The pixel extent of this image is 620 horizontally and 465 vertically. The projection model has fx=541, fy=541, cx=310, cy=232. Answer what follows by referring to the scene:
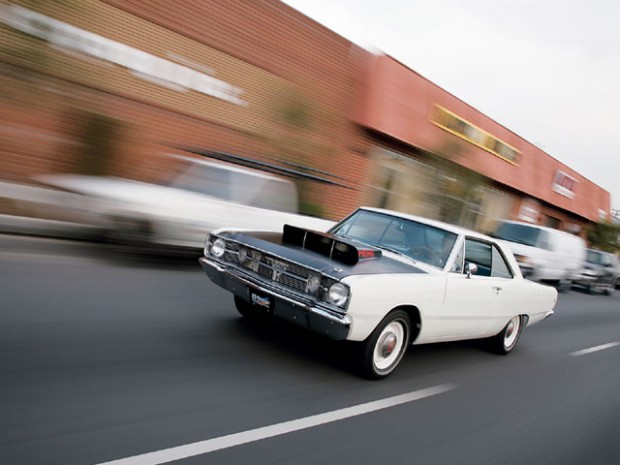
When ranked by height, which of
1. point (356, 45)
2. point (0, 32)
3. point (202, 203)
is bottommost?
point (202, 203)

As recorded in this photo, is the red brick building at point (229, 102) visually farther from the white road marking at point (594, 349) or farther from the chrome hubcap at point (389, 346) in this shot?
the white road marking at point (594, 349)

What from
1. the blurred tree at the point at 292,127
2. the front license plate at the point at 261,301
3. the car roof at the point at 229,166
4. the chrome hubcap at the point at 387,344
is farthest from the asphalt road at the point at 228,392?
the blurred tree at the point at 292,127

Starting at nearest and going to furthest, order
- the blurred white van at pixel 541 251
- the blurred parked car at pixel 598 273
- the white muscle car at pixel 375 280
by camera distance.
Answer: the white muscle car at pixel 375 280 → the blurred white van at pixel 541 251 → the blurred parked car at pixel 598 273

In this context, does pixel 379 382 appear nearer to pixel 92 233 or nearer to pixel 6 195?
pixel 92 233

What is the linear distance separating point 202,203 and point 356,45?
471 inches

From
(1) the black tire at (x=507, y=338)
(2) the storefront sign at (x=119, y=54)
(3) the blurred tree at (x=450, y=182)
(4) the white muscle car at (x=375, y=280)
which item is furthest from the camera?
(3) the blurred tree at (x=450, y=182)

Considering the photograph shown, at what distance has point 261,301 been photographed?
4.84 m

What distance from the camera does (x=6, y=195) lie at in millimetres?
10305

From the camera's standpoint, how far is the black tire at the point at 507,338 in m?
6.83

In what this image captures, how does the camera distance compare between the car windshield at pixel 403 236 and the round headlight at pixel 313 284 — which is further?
the car windshield at pixel 403 236

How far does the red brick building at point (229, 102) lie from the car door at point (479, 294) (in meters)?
5.37

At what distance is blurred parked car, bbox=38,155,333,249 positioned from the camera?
757cm

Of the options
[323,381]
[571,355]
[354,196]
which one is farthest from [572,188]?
[323,381]

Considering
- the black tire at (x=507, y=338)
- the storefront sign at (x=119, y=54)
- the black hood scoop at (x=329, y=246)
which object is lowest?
the black tire at (x=507, y=338)
